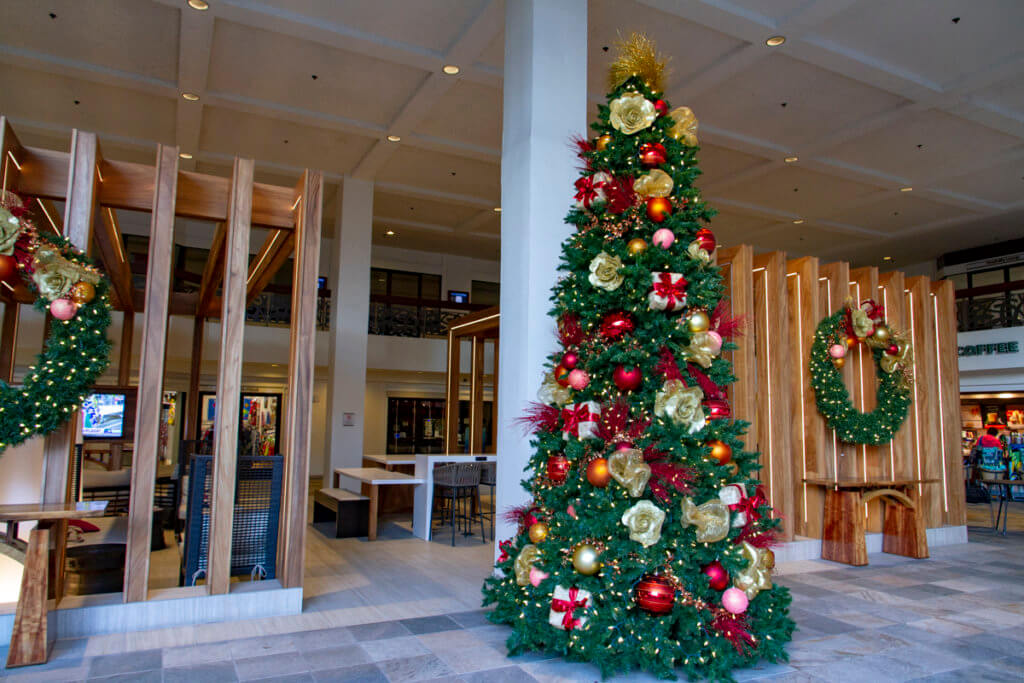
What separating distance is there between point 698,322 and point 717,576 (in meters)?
1.42

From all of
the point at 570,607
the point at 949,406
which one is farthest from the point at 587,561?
the point at 949,406

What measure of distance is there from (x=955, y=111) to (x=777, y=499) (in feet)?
17.7

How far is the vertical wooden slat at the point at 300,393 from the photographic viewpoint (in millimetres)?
4680

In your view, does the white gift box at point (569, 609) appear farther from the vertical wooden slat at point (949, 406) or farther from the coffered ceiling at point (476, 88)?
the vertical wooden slat at point (949, 406)

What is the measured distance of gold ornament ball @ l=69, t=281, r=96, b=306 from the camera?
3.96m

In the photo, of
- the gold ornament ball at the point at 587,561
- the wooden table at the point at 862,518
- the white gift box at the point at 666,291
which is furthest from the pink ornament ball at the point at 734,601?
the wooden table at the point at 862,518

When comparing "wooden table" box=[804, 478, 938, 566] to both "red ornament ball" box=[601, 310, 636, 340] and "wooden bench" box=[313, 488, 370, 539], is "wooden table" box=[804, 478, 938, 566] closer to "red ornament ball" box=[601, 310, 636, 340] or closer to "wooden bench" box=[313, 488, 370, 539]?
"red ornament ball" box=[601, 310, 636, 340]

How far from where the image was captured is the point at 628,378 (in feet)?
12.7

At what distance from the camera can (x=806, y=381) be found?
7180 millimetres

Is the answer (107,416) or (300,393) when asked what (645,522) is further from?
(107,416)

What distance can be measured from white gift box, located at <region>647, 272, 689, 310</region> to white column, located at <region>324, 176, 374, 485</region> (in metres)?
7.55

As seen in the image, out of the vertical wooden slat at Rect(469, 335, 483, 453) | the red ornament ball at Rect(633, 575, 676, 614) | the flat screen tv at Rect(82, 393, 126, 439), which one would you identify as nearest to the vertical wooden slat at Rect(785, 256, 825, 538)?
the red ornament ball at Rect(633, 575, 676, 614)

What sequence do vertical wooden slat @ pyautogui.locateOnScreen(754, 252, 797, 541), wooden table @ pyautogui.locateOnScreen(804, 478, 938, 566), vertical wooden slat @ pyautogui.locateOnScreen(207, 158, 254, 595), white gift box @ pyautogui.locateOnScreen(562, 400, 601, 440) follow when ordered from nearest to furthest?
white gift box @ pyautogui.locateOnScreen(562, 400, 601, 440), vertical wooden slat @ pyautogui.locateOnScreen(207, 158, 254, 595), wooden table @ pyautogui.locateOnScreen(804, 478, 938, 566), vertical wooden slat @ pyautogui.locateOnScreen(754, 252, 797, 541)

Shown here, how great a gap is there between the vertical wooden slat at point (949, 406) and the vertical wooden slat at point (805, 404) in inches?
88.3
